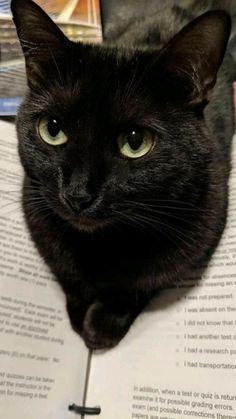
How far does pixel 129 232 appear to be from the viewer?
79 centimetres

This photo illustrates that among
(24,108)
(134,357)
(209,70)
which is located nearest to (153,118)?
(209,70)

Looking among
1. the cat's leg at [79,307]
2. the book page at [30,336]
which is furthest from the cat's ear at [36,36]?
the cat's leg at [79,307]

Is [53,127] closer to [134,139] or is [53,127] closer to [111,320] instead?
[134,139]

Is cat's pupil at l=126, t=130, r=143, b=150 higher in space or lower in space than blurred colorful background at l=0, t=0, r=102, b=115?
lower

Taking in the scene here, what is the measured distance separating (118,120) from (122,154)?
47 millimetres

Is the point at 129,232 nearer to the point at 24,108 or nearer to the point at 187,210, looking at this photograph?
A: the point at 187,210

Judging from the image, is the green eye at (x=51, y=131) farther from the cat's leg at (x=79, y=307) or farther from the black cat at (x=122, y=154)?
the cat's leg at (x=79, y=307)

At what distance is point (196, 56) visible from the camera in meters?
0.69

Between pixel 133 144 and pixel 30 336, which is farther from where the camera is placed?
pixel 30 336

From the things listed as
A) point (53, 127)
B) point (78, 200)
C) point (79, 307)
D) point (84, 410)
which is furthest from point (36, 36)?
point (84, 410)

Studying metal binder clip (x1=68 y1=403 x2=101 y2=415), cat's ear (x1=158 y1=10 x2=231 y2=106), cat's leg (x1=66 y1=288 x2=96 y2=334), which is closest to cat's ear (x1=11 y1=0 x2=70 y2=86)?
cat's ear (x1=158 y1=10 x2=231 y2=106)

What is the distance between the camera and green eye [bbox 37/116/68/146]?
710 millimetres

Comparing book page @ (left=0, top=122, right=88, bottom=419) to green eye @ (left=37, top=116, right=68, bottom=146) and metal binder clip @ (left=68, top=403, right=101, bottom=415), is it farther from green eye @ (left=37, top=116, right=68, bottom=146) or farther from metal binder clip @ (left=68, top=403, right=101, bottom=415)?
green eye @ (left=37, top=116, right=68, bottom=146)

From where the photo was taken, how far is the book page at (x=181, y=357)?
792mm
